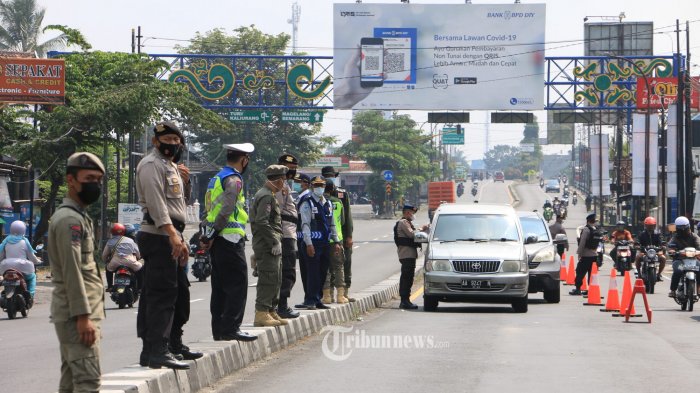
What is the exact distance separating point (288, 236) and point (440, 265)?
6.28m

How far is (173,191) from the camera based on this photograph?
30.7ft

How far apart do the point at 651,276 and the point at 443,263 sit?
28.9 feet

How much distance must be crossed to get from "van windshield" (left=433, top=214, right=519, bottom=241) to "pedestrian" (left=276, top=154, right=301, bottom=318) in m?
6.82

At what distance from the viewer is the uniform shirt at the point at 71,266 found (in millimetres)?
6613

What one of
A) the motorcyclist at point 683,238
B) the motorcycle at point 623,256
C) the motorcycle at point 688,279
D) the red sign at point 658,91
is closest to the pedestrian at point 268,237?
the motorcycle at point 688,279

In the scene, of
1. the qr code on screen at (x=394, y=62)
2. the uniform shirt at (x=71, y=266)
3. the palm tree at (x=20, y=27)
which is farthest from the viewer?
the palm tree at (x=20, y=27)

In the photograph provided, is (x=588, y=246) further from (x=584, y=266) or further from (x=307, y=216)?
(x=307, y=216)

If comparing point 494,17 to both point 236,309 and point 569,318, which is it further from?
point 236,309

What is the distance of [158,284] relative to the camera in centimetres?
932

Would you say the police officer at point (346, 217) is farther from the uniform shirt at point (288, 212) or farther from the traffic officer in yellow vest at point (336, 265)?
the uniform shirt at point (288, 212)

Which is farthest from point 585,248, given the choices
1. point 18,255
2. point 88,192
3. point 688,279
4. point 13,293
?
point 88,192

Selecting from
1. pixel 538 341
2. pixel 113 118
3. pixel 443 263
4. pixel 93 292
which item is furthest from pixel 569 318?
pixel 113 118

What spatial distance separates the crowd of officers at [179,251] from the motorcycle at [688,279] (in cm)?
664

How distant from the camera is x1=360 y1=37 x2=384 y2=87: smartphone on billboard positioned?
167 feet
